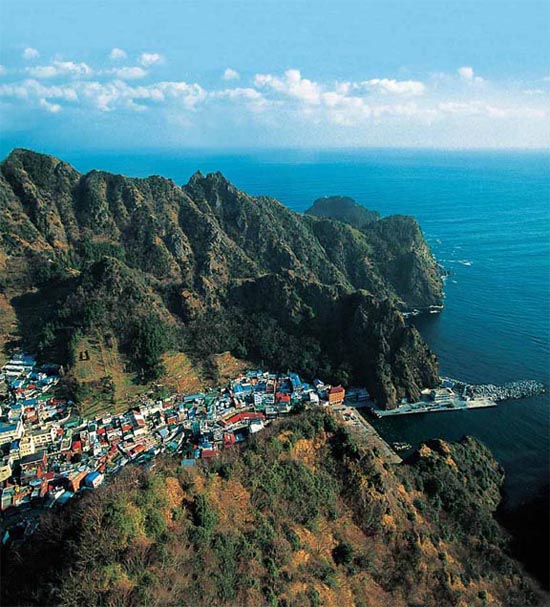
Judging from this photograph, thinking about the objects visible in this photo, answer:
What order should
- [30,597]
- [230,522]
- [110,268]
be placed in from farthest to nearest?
1. [110,268]
2. [230,522]
3. [30,597]

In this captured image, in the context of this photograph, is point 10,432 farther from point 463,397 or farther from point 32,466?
point 463,397

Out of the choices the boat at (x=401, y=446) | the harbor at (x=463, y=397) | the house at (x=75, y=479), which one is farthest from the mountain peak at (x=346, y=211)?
the house at (x=75, y=479)

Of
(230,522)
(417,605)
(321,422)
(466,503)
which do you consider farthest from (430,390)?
(230,522)

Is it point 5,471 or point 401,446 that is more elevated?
point 5,471

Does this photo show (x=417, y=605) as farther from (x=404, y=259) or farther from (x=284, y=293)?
(x=404, y=259)

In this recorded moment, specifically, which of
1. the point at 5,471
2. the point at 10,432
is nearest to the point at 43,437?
the point at 10,432

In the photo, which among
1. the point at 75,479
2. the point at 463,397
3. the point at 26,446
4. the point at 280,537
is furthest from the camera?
the point at 463,397

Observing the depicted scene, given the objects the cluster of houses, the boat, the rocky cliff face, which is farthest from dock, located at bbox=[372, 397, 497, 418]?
the cluster of houses
